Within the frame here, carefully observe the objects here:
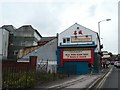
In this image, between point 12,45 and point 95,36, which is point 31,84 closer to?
point 95,36

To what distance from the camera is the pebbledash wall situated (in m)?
44.9

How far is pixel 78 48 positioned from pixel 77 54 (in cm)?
110

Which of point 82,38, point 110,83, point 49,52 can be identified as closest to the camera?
point 110,83

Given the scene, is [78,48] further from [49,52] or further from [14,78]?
[14,78]

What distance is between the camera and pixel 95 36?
1870 inches

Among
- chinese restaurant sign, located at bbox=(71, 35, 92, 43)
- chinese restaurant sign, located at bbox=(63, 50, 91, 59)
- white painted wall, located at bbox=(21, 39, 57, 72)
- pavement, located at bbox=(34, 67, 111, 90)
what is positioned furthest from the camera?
white painted wall, located at bbox=(21, 39, 57, 72)

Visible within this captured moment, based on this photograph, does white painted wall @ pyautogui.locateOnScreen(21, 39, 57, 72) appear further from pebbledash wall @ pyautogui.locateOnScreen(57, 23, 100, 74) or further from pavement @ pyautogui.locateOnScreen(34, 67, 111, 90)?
pavement @ pyautogui.locateOnScreen(34, 67, 111, 90)

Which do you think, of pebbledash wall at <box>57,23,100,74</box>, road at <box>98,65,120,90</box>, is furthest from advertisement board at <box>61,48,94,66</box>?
road at <box>98,65,120,90</box>

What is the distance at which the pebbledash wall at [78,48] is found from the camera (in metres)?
44.9

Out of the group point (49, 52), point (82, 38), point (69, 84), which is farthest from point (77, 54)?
point (69, 84)

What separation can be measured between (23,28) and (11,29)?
26.1 ft

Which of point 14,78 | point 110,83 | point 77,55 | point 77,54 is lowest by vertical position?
point 110,83

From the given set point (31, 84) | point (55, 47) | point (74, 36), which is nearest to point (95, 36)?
point (74, 36)

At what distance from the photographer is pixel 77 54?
4603 centimetres
